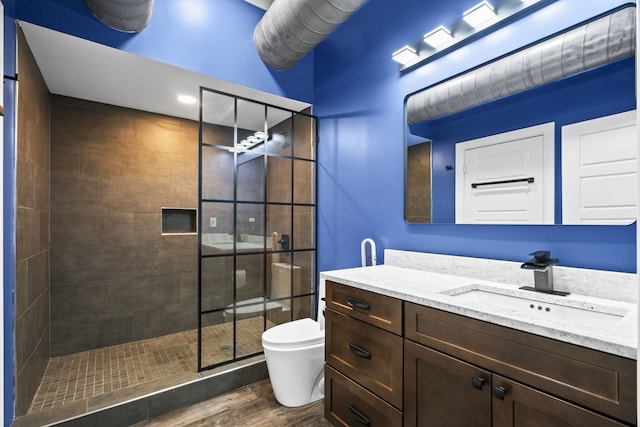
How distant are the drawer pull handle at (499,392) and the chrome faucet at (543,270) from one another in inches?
21.1

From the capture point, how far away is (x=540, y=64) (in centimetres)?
141

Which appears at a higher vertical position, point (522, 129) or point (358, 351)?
point (522, 129)

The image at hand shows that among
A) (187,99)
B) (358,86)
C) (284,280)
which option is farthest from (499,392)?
(187,99)

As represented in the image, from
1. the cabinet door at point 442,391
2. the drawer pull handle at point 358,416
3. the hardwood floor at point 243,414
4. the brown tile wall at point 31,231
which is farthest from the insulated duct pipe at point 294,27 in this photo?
the hardwood floor at point 243,414

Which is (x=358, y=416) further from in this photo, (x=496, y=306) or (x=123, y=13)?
(x=123, y=13)

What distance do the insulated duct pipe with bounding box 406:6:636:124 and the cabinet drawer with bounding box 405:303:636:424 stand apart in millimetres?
1177

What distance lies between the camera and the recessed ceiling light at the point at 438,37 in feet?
5.71

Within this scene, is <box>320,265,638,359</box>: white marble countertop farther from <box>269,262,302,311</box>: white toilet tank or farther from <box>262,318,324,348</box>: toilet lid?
<box>269,262,302,311</box>: white toilet tank

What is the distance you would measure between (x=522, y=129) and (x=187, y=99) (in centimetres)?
258

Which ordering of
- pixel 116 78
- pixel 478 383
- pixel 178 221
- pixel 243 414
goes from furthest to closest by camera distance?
pixel 178 221 → pixel 116 78 → pixel 243 414 → pixel 478 383

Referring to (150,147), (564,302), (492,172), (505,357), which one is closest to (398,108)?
(492,172)

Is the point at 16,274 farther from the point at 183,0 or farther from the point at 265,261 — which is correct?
the point at 183,0

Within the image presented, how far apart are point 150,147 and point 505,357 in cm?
325

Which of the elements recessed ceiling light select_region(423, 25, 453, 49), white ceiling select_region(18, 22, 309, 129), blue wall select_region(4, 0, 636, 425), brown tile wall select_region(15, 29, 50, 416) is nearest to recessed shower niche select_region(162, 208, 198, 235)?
brown tile wall select_region(15, 29, 50, 416)
